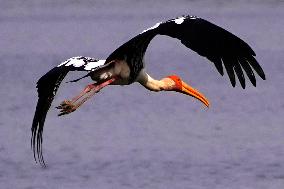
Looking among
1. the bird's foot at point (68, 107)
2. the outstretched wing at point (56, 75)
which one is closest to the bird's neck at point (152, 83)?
the outstretched wing at point (56, 75)

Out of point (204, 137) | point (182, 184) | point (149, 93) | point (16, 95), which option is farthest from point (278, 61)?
point (182, 184)

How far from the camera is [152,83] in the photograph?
16.5 meters

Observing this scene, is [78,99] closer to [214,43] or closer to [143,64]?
[143,64]

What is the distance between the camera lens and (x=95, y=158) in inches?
947

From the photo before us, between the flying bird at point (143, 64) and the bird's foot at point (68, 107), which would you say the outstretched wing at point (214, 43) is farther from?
the bird's foot at point (68, 107)

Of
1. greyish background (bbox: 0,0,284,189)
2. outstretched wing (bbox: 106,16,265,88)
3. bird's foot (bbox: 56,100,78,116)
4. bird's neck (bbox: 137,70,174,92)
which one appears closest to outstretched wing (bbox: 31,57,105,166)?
bird's foot (bbox: 56,100,78,116)

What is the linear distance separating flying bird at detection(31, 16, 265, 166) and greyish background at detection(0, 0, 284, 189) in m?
6.06

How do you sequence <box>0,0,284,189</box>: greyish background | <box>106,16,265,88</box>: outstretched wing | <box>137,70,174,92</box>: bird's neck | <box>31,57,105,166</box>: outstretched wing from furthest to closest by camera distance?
1. <box>0,0,284,189</box>: greyish background
2. <box>137,70,174,92</box>: bird's neck
3. <box>31,57,105,166</box>: outstretched wing
4. <box>106,16,265,88</box>: outstretched wing

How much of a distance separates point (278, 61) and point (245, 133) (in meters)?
11.4

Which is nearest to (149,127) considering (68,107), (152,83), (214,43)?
(152,83)

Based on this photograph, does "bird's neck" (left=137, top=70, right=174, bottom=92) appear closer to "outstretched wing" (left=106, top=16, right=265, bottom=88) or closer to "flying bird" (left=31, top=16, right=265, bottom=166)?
"flying bird" (left=31, top=16, right=265, bottom=166)

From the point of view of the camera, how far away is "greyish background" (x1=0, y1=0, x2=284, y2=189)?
74.9ft

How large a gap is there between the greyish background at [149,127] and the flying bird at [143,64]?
6056 millimetres

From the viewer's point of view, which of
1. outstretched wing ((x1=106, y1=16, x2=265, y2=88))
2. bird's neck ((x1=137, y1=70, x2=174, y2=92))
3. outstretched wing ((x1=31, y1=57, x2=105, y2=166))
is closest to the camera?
outstretched wing ((x1=106, y1=16, x2=265, y2=88))
